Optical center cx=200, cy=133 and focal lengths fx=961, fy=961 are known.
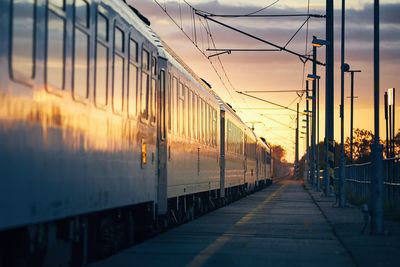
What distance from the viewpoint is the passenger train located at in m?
8.20

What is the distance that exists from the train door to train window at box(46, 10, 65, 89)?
7331 millimetres

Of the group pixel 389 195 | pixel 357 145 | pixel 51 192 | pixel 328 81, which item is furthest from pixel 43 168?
pixel 357 145

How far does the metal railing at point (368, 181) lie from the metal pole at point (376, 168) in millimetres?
2447

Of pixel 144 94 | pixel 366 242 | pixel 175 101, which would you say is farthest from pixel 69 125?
pixel 175 101

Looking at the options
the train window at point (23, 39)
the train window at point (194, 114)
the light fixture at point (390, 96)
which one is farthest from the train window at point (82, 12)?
the light fixture at point (390, 96)

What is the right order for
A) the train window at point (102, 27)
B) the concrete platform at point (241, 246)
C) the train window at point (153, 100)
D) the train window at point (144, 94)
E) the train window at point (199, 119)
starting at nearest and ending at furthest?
the train window at point (102, 27) < the concrete platform at point (241, 246) < the train window at point (144, 94) < the train window at point (153, 100) < the train window at point (199, 119)

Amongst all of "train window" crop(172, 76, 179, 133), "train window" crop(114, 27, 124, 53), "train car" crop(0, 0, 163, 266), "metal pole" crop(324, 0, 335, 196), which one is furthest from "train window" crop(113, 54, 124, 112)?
"metal pole" crop(324, 0, 335, 196)

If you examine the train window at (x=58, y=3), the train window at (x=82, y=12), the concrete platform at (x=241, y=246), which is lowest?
the concrete platform at (x=241, y=246)

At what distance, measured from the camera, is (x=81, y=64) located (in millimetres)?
10492

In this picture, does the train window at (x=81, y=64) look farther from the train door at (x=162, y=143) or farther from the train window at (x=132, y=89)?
the train door at (x=162, y=143)

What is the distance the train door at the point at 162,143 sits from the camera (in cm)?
1706

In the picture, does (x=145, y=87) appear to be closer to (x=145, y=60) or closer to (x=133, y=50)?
(x=145, y=60)

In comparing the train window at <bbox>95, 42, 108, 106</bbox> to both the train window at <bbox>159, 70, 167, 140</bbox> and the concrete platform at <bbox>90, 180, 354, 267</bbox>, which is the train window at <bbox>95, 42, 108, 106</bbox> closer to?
the concrete platform at <bbox>90, 180, 354, 267</bbox>

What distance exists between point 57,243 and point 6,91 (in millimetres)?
3286
